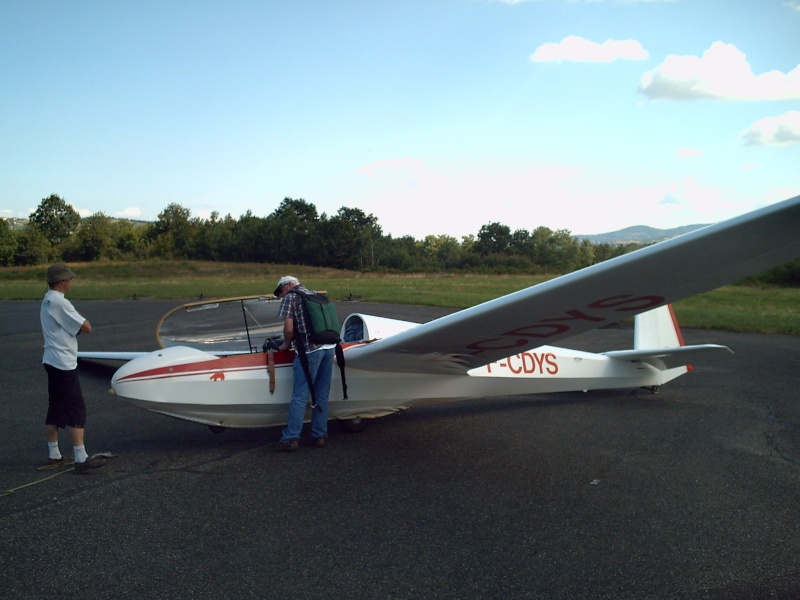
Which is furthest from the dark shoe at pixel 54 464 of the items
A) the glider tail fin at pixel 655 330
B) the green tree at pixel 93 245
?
the green tree at pixel 93 245

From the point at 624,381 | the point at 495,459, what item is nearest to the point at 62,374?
the point at 495,459

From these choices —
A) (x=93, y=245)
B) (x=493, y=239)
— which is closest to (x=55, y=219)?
(x=93, y=245)

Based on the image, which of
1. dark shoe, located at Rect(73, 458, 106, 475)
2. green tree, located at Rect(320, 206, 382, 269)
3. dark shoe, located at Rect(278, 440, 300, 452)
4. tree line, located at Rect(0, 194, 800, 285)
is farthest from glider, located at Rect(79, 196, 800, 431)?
green tree, located at Rect(320, 206, 382, 269)

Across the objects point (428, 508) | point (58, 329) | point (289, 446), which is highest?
point (58, 329)

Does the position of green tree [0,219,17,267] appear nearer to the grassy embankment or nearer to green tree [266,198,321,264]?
the grassy embankment

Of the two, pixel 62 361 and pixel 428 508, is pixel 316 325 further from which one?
Answer: pixel 62 361

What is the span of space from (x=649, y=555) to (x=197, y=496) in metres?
3.40

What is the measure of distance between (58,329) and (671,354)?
6.69 meters

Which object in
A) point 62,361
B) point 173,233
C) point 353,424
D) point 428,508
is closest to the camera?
point 428,508

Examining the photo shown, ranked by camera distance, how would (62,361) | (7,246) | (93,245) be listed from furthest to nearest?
(93,245) < (7,246) < (62,361)

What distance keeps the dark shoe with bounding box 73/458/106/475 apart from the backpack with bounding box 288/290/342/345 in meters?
2.17

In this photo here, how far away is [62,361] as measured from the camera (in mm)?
5004

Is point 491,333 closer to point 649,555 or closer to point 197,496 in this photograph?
point 649,555

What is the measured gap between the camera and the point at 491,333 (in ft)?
15.6
